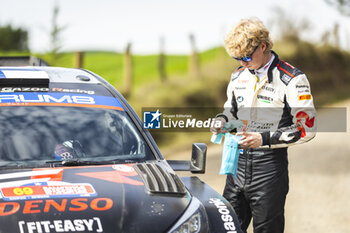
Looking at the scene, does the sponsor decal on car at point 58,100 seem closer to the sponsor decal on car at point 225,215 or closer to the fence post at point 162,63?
the sponsor decal on car at point 225,215

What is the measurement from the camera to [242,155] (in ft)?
16.8

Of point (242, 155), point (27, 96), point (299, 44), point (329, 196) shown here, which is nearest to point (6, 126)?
point (27, 96)

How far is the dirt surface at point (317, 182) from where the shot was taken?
31.7 ft

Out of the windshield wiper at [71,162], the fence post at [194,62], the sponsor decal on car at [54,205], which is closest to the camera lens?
the sponsor decal on car at [54,205]

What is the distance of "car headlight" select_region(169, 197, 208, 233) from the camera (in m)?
4.05

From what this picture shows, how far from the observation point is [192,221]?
4.14m

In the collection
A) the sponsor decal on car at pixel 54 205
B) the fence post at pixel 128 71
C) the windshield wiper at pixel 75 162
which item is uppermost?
the windshield wiper at pixel 75 162

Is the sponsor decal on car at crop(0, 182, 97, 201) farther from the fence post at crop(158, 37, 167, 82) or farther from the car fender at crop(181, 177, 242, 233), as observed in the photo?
A: the fence post at crop(158, 37, 167, 82)

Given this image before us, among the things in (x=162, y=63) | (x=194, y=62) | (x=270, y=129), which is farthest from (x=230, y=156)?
(x=194, y=62)

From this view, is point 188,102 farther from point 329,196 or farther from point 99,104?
point 99,104

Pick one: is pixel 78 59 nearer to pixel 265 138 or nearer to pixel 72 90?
pixel 72 90

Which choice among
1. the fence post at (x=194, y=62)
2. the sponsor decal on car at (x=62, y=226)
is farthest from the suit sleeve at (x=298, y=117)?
the fence post at (x=194, y=62)

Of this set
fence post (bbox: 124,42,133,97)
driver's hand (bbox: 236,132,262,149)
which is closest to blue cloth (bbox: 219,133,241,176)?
driver's hand (bbox: 236,132,262,149)

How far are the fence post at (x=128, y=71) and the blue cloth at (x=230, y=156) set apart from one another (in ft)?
54.9
